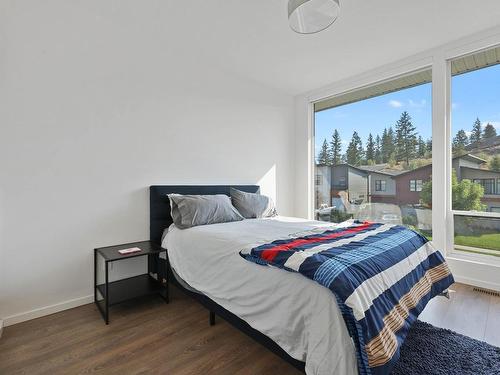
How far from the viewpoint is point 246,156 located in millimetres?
3895

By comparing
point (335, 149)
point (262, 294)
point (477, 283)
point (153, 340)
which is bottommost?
point (153, 340)

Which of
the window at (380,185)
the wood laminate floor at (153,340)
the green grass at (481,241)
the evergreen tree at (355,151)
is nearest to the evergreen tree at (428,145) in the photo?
the window at (380,185)

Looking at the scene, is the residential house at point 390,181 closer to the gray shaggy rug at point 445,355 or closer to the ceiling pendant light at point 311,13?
the gray shaggy rug at point 445,355

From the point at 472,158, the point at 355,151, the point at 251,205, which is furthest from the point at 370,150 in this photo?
the point at 251,205

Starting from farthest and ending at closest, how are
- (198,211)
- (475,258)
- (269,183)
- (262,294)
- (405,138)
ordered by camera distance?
1. (269,183)
2. (405,138)
3. (475,258)
4. (198,211)
5. (262,294)

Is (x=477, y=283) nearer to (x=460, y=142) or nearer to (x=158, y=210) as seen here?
(x=460, y=142)

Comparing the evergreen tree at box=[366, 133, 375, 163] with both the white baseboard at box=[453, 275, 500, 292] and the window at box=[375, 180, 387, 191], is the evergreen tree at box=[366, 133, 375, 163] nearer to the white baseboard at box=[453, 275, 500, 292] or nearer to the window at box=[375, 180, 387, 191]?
the window at box=[375, 180, 387, 191]

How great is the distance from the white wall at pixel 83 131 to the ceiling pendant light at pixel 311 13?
1.14 meters

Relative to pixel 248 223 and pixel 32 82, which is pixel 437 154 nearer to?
pixel 248 223

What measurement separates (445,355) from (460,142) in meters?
2.32

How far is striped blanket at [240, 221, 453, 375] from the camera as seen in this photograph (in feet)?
4.08

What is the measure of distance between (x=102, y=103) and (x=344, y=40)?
100 inches

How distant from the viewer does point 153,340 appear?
6.46ft

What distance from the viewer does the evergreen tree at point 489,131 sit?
284 cm
